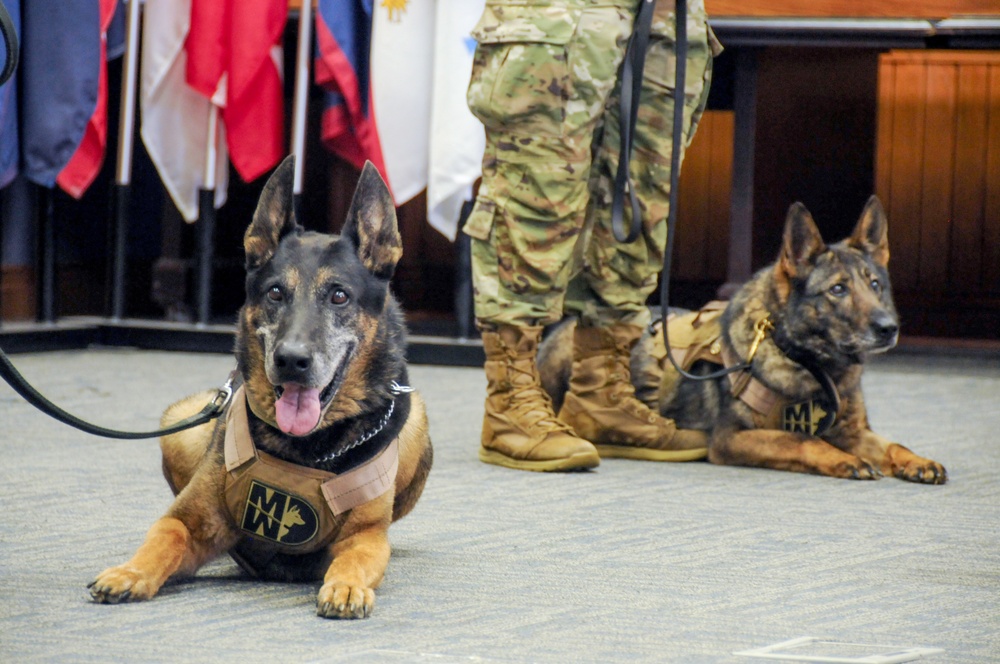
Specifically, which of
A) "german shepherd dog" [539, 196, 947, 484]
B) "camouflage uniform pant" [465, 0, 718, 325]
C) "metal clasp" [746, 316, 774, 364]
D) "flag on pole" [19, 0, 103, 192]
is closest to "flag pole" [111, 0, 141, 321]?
"flag on pole" [19, 0, 103, 192]

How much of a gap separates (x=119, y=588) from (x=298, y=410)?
38 cm

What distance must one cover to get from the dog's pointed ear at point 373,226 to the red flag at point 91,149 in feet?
10.4

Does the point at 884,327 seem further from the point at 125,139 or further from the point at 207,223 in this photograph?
the point at 125,139

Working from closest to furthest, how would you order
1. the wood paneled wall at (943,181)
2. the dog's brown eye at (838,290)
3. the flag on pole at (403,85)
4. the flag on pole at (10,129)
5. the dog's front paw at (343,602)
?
the dog's front paw at (343,602), the dog's brown eye at (838,290), the flag on pole at (10,129), the flag on pole at (403,85), the wood paneled wall at (943,181)

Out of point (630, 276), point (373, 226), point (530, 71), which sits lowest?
point (630, 276)

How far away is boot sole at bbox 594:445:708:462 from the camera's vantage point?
3.50 meters

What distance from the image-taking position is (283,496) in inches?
80.2

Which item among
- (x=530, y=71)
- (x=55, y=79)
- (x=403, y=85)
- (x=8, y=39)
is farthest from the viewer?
(x=403, y=85)

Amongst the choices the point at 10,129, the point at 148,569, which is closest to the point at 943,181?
the point at 10,129

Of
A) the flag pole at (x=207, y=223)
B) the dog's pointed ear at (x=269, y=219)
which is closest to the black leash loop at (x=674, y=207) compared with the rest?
the dog's pointed ear at (x=269, y=219)

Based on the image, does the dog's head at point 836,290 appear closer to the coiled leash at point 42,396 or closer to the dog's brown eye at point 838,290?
the dog's brown eye at point 838,290

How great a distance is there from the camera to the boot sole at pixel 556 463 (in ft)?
10.6

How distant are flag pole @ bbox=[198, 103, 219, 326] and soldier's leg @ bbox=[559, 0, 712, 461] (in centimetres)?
224

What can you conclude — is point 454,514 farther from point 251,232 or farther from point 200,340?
point 200,340
